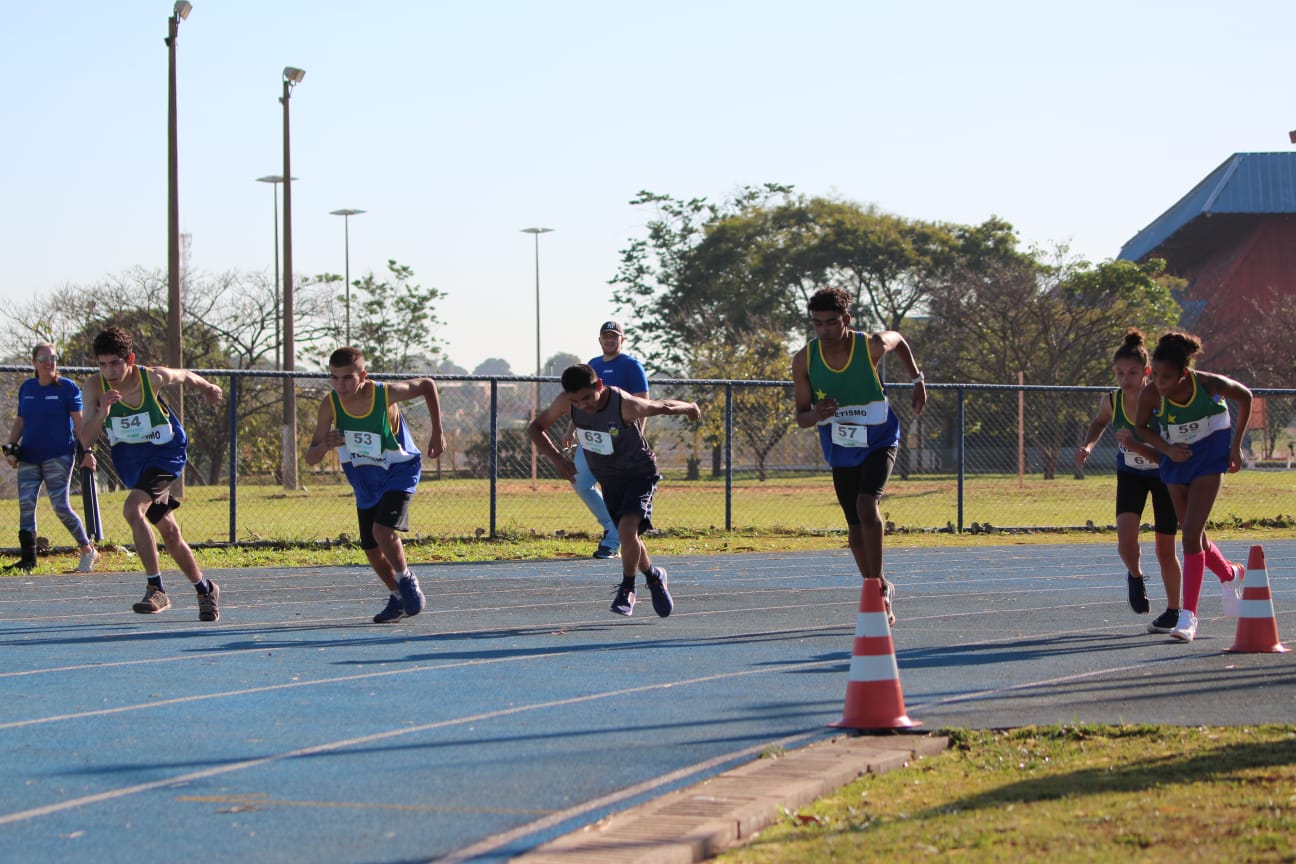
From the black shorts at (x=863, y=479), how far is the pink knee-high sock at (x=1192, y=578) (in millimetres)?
1817

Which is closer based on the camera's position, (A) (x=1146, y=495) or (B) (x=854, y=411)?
(B) (x=854, y=411)

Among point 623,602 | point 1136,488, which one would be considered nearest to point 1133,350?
point 1136,488

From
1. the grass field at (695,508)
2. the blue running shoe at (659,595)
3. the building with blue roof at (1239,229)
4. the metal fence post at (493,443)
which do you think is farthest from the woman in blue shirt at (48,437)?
the building with blue roof at (1239,229)

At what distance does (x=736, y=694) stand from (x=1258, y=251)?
73873mm

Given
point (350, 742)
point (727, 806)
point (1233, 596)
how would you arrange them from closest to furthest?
point (727, 806) < point (350, 742) < point (1233, 596)

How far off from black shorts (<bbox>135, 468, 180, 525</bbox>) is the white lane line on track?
4356 mm

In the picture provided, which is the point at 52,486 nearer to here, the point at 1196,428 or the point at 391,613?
the point at 391,613

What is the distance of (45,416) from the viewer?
14797mm

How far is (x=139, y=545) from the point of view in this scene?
11.2 meters

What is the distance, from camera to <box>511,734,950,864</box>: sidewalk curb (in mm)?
4770

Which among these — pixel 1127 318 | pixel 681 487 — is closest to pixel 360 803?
pixel 681 487

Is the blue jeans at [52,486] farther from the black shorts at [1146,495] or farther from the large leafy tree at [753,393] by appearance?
the black shorts at [1146,495]

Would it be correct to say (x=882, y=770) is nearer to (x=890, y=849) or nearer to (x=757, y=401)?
(x=890, y=849)

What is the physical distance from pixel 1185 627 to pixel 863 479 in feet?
6.64
